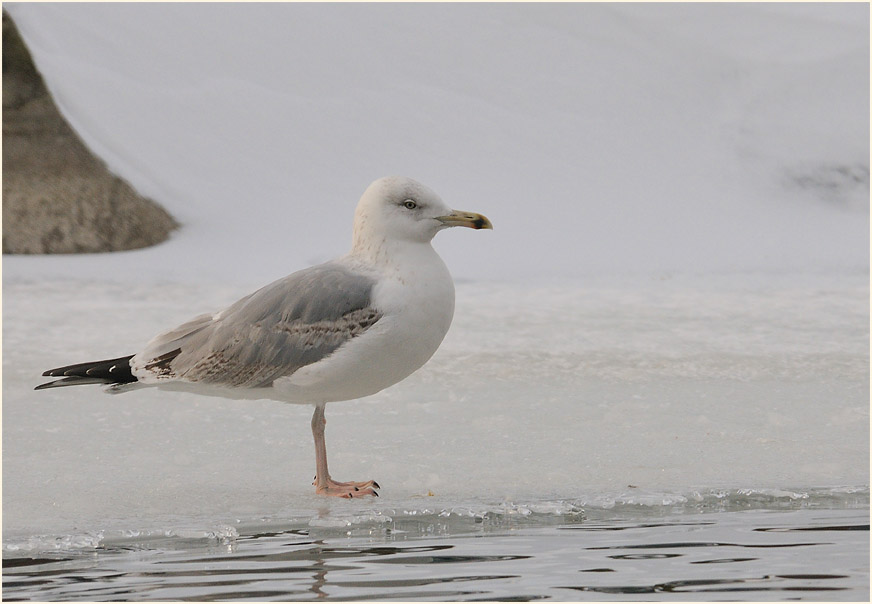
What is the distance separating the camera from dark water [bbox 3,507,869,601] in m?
3.30

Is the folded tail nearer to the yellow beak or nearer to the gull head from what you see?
the gull head

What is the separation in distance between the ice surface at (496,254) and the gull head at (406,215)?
0.99 meters

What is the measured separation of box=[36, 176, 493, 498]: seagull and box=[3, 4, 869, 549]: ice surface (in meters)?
0.37

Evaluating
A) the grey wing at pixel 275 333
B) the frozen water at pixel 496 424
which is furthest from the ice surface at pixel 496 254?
the grey wing at pixel 275 333

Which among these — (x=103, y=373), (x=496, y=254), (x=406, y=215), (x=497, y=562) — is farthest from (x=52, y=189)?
(x=497, y=562)

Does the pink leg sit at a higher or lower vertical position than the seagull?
lower

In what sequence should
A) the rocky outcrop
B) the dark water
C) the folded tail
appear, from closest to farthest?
the dark water → the folded tail → the rocky outcrop

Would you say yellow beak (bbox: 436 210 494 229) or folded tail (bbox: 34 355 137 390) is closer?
yellow beak (bbox: 436 210 494 229)

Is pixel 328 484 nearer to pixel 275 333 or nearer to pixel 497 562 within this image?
pixel 275 333

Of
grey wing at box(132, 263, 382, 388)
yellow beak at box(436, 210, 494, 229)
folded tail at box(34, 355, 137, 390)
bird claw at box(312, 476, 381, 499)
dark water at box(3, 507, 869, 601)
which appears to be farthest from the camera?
folded tail at box(34, 355, 137, 390)

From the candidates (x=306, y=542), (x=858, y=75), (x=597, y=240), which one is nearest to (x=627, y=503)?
(x=306, y=542)

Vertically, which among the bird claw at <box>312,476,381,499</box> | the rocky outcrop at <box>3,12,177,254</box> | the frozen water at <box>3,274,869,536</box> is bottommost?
the bird claw at <box>312,476,381,499</box>

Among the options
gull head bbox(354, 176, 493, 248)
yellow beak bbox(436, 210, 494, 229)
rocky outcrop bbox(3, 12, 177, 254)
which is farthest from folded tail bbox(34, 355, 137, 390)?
rocky outcrop bbox(3, 12, 177, 254)

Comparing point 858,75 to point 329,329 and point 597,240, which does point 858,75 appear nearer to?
point 597,240
